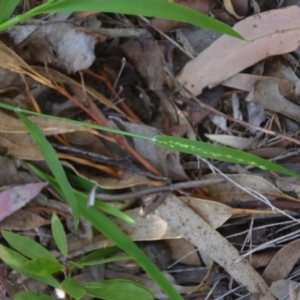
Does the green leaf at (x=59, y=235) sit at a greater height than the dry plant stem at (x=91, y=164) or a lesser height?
lesser

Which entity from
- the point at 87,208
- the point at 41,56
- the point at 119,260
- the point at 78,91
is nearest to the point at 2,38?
the point at 41,56

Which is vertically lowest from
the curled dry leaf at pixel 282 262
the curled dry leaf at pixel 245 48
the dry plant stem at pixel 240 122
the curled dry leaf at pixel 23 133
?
the curled dry leaf at pixel 282 262

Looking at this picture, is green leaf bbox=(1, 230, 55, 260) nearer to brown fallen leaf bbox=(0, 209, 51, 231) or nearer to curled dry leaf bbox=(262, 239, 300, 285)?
brown fallen leaf bbox=(0, 209, 51, 231)

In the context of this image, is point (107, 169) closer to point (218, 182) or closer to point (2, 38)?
point (218, 182)

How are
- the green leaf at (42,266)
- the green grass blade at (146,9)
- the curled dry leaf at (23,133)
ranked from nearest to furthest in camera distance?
the green grass blade at (146,9) < the green leaf at (42,266) < the curled dry leaf at (23,133)

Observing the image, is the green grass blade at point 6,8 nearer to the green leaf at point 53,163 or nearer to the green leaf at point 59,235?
the green leaf at point 53,163

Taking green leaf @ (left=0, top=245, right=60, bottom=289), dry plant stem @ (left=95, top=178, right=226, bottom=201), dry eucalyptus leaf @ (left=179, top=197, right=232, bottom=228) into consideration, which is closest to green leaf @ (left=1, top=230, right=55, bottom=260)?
green leaf @ (left=0, top=245, right=60, bottom=289)

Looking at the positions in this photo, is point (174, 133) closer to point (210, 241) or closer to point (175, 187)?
point (175, 187)

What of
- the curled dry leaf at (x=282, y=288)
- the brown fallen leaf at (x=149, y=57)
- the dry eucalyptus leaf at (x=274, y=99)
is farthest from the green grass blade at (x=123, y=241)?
the dry eucalyptus leaf at (x=274, y=99)
